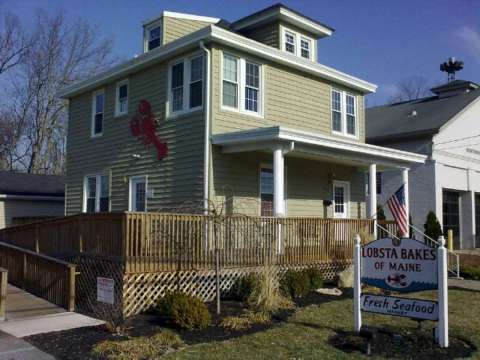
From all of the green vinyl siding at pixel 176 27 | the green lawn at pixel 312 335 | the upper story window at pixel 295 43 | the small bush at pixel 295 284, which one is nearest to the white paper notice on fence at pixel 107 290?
the green lawn at pixel 312 335

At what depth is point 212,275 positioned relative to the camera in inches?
428

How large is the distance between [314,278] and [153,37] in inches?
411

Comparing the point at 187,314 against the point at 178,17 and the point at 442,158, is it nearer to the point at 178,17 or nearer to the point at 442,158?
the point at 178,17

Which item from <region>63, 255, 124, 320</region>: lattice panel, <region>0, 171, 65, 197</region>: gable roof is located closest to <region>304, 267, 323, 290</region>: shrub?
<region>63, 255, 124, 320</region>: lattice panel

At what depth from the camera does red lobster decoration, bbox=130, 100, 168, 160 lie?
15.8m

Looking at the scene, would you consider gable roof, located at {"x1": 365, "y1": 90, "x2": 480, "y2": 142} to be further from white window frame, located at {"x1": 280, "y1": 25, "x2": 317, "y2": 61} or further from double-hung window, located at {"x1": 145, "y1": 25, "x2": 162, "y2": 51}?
double-hung window, located at {"x1": 145, "y1": 25, "x2": 162, "y2": 51}

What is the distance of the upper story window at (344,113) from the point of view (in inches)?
733

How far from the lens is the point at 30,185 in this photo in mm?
25828

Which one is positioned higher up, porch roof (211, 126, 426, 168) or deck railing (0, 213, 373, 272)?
porch roof (211, 126, 426, 168)

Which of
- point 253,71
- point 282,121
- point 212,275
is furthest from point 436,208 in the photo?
point 212,275

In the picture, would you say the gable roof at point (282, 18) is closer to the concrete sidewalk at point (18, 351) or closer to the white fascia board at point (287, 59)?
the white fascia board at point (287, 59)

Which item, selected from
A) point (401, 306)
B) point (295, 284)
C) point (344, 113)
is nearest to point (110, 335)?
point (401, 306)

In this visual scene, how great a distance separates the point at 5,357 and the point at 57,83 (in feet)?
116

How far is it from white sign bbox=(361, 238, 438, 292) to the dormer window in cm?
Answer: 1204
